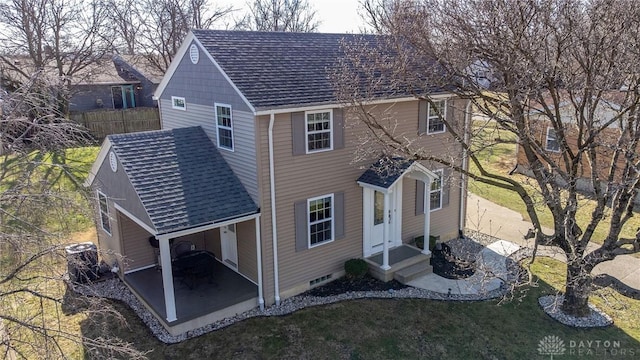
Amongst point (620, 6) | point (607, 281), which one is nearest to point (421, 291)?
point (607, 281)

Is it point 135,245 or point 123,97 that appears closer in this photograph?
point 135,245

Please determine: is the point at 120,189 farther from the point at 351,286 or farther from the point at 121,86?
the point at 121,86

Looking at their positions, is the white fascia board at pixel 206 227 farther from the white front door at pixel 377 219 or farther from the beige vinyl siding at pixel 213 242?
A: the white front door at pixel 377 219

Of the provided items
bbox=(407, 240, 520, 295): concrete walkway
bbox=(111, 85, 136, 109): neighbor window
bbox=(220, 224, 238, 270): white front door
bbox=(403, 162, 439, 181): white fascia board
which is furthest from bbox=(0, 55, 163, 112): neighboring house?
bbox=(407, 240, 520, 295): concrete walkway

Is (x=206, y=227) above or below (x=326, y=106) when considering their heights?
below

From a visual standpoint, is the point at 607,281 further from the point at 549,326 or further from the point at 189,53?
the point at 189,53

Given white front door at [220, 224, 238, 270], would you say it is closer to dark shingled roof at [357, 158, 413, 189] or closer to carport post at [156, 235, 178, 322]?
carport post at [156, 235, 178, 322]

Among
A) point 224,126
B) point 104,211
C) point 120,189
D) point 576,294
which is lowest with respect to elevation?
point 576,294

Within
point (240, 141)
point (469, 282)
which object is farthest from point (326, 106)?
point (469, 282)

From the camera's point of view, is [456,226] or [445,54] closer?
[445,54]
